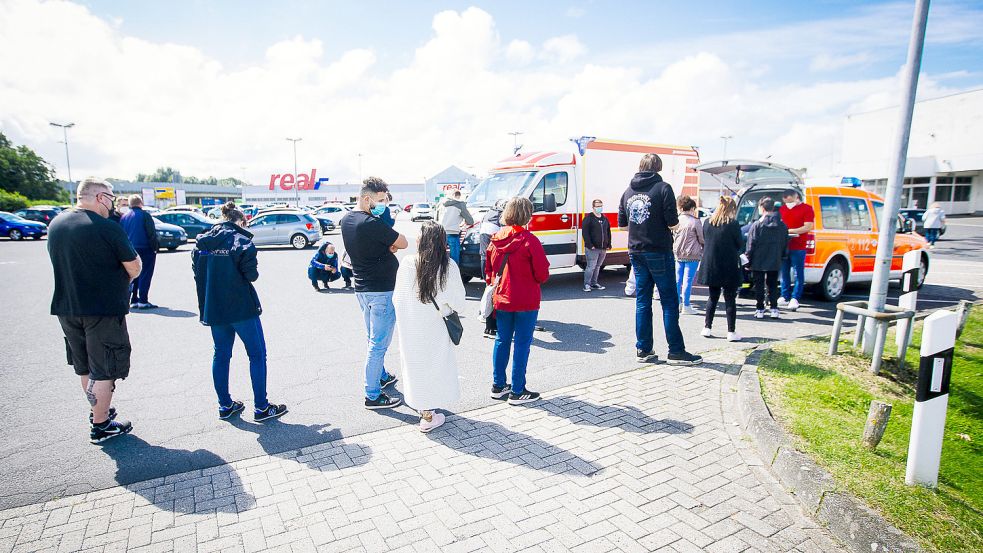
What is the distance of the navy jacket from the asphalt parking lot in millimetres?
972

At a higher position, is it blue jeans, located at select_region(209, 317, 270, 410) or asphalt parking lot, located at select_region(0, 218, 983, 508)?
blue jeans, located at select_region(209, 317, 270, 410)

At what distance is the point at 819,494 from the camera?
3105mm

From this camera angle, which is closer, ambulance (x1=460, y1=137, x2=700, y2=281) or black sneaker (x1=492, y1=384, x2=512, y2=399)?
black sneaker (x1=492, y1=384, x2=512, y2=399)

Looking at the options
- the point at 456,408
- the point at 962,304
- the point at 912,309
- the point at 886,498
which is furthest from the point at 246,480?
the point at 962,304

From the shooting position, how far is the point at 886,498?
3.01 meters

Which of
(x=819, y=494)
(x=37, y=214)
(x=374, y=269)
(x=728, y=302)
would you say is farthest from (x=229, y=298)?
(x=37, y=214)

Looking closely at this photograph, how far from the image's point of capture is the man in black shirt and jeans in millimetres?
5445

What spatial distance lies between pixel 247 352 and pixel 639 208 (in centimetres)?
412

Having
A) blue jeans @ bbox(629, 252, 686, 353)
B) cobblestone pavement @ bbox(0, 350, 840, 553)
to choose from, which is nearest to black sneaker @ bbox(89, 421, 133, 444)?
cobblestone pavement @ bbox(0, 350, 840, 553)

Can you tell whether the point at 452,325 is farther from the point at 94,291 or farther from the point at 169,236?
the point at 169,236

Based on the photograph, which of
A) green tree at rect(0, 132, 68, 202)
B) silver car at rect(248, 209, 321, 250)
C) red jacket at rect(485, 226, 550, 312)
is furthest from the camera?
green tree at rect(0, 132, 68, 202)

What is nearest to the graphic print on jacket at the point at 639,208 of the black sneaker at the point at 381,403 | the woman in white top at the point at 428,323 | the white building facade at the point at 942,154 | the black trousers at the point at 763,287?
the woman in white top at the point at 428,323

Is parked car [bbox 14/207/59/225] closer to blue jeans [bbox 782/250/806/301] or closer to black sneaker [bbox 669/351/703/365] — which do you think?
black sneaker [bbox 669/351/703/365]

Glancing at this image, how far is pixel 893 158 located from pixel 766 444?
3.56 meters
